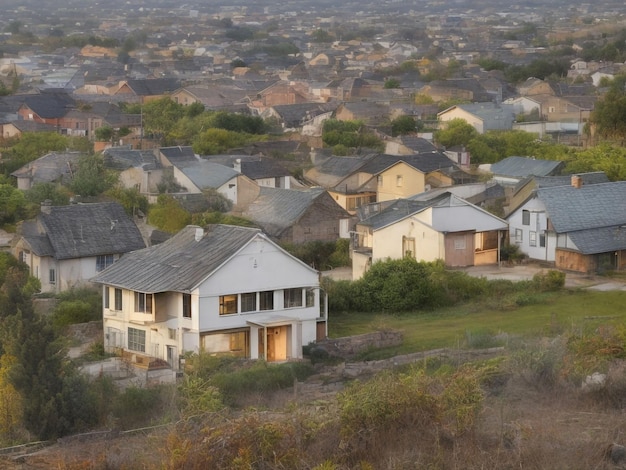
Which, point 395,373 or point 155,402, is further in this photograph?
point 395,373

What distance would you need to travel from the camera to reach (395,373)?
19.8 meters

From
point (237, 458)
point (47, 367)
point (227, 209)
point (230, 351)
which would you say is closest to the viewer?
point (237, 458)

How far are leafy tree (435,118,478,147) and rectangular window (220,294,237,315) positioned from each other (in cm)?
2372

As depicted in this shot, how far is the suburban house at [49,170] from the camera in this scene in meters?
37.2

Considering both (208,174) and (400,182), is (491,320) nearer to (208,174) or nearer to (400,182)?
(400,182)

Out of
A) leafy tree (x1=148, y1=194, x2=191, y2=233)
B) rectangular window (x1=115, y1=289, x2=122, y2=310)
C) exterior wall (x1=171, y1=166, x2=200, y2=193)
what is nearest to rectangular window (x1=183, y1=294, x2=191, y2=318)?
rectangular window (x1=115, y1=289, x2=122, y2=310)

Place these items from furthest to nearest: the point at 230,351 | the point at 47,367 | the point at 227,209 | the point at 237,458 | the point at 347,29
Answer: the point at 347,29 < the point at 227,209 < the point at 230,351 < the point at 47,367 < the point at 237,458

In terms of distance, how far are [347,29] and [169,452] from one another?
137359 mm

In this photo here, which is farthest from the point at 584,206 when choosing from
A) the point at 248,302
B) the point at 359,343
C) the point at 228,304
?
the point at 228,304

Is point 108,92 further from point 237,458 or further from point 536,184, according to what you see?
point 237,458

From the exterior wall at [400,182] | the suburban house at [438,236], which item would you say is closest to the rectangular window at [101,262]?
the suburban house at [438,236]

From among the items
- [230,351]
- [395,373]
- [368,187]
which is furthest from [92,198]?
[395,373]

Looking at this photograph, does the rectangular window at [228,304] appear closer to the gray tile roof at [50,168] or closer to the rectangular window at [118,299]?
the rectangular window at [118,299]

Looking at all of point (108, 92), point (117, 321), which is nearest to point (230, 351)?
point (117, 321)
